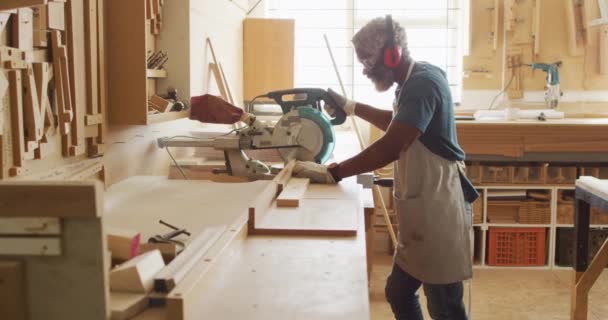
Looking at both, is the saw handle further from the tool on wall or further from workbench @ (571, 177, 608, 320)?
the tool on wall

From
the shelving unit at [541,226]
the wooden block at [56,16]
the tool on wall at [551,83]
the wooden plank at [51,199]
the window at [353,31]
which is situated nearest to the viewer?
the wooden plank at [51,199]

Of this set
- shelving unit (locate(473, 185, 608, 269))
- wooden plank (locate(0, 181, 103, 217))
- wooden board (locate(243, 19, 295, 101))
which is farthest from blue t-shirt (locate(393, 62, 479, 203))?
wooden board (locate(243, 19, 295, 101))

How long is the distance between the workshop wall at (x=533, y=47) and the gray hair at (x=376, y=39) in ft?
9.93

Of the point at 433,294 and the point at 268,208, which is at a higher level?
the point at 268,208

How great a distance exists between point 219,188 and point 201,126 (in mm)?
1520

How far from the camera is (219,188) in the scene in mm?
2582

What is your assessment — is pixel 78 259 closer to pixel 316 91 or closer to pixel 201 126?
pixel 316 91

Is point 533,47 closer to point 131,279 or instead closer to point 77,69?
point 77,69

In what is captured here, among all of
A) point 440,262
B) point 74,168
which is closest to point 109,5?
point 74,168

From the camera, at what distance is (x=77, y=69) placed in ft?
7.36

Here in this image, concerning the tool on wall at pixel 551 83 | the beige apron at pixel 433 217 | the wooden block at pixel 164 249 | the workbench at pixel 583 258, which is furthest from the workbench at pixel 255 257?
the tool on wall at pixel 551 83

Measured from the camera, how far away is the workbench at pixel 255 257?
1.26 m

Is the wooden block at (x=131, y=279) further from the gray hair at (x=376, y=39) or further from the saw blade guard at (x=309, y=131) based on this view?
the saw blade guard at (x=309, y=131)

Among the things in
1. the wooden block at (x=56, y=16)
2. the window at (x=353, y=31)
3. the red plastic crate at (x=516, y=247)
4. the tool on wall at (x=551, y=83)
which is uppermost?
the window at (x=353, y=31)
